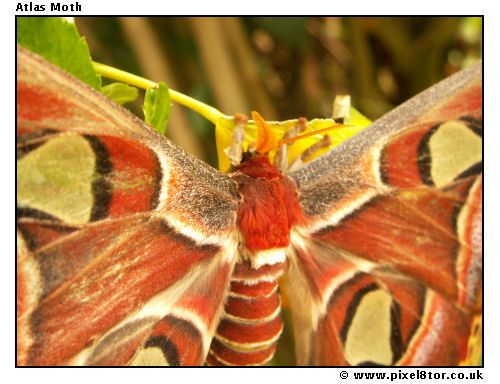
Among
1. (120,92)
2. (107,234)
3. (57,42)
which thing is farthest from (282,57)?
(107,234)

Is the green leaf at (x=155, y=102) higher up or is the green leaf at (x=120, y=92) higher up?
the green leaf at (x=120, y=92)

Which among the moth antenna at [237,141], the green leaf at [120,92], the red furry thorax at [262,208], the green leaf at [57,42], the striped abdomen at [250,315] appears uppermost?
the green leaf at [57,42]

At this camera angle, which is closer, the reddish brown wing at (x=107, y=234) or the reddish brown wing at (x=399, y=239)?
the reddish brown wing at (x=107, y=234)

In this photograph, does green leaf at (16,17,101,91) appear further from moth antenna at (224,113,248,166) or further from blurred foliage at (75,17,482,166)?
blurred foliage at (75,17,482,166)

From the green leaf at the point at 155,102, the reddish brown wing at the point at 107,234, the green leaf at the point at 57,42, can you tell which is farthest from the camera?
the green leaf at the point at 155,102

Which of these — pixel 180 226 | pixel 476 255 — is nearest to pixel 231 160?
pixel 180 226

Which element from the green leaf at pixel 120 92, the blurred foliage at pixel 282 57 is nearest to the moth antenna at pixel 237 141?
the green leaf at pixel 120 92

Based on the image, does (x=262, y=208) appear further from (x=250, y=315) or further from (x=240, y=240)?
(x=250, y=315)

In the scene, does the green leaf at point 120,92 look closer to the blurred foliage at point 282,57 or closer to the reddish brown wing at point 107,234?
the reddish brown wing at point 107,234
